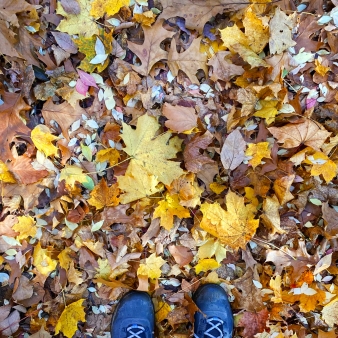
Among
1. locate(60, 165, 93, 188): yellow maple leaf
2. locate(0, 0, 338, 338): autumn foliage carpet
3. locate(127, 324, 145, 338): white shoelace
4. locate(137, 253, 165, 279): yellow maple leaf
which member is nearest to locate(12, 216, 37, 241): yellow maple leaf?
locate(0, 0, 338, 338): autumn foliage carpet

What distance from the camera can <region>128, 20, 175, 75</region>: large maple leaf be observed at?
158 cm

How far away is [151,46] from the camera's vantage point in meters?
1.58

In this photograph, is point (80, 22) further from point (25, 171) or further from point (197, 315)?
point (197, 315)

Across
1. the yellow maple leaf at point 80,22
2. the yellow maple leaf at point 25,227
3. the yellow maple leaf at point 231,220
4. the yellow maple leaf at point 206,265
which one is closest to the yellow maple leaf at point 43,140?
the yellow maple leaf at point 25,227

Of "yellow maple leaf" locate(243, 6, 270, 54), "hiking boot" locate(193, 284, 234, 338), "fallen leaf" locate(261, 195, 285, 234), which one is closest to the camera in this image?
"yellow maple leaf" locate(243, 6, 270, 54)

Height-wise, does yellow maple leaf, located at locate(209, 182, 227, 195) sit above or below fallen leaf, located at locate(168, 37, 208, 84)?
below

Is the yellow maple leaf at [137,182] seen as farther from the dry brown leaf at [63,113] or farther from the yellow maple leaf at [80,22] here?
the yellow maple leaf at [80,22]

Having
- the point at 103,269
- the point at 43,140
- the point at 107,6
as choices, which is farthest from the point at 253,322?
the point at 107,6

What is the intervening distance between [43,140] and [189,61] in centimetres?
80

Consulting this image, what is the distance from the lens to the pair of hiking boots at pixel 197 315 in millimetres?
1726

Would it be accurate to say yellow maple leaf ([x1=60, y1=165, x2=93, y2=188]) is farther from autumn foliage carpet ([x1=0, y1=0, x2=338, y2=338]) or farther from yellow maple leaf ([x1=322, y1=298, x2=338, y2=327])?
yellow maple leaf ([x1=322, y1=298, x2=338, y2=327])

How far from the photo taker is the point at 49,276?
1741mm

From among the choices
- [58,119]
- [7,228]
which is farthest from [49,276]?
[58,119]

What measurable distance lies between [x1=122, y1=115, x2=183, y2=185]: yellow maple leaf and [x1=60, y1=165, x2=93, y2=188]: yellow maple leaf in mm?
253
